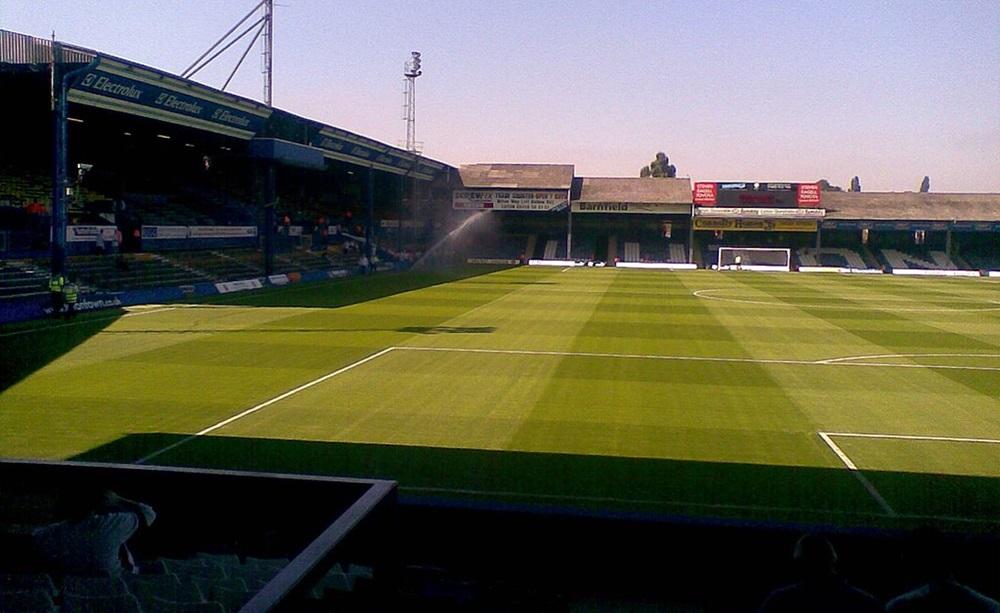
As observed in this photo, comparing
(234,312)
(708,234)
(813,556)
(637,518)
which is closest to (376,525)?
(813,556)

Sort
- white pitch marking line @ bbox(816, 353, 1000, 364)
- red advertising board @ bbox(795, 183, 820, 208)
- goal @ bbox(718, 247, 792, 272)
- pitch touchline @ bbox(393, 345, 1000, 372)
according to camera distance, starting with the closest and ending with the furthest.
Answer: pitch touchline @ bbox(393, 345, 1000, 372)
white pitch marking line @ bbox(816, 353, 1000, 364)
goal @ bbox(718, 247, 792, 272)
red advertising board @ bbox(795, 183, 820, 208)

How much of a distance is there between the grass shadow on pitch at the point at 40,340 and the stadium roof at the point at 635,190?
51.7 meters

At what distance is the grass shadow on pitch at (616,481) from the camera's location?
9.66 metres

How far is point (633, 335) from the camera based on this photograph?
24.7 metres

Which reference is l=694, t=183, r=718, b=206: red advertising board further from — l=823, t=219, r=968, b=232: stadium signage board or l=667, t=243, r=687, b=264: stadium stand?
l=823, t=219, r=968, b=232: stadium signage board

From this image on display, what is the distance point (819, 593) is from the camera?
4.05m

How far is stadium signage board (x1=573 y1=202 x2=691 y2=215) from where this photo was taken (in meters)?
72.5

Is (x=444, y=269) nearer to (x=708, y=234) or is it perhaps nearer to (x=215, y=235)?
(x=215, y=235)

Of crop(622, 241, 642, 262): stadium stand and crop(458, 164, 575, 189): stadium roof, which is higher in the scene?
crop(458, 164, 575, 189): stadium roof

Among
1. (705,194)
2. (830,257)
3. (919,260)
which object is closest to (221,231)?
(705,194)

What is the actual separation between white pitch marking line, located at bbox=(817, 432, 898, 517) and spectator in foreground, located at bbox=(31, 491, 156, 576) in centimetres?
806

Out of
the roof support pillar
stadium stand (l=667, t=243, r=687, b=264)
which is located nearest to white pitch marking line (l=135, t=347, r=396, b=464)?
the roof support pillar

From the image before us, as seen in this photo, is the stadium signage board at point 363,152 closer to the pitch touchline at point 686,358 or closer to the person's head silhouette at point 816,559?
the pitch touchline at point 686,358

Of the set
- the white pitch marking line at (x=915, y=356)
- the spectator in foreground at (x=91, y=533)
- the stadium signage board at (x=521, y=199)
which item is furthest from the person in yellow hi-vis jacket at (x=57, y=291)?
the stadium signage board at (x=521, y=199)
